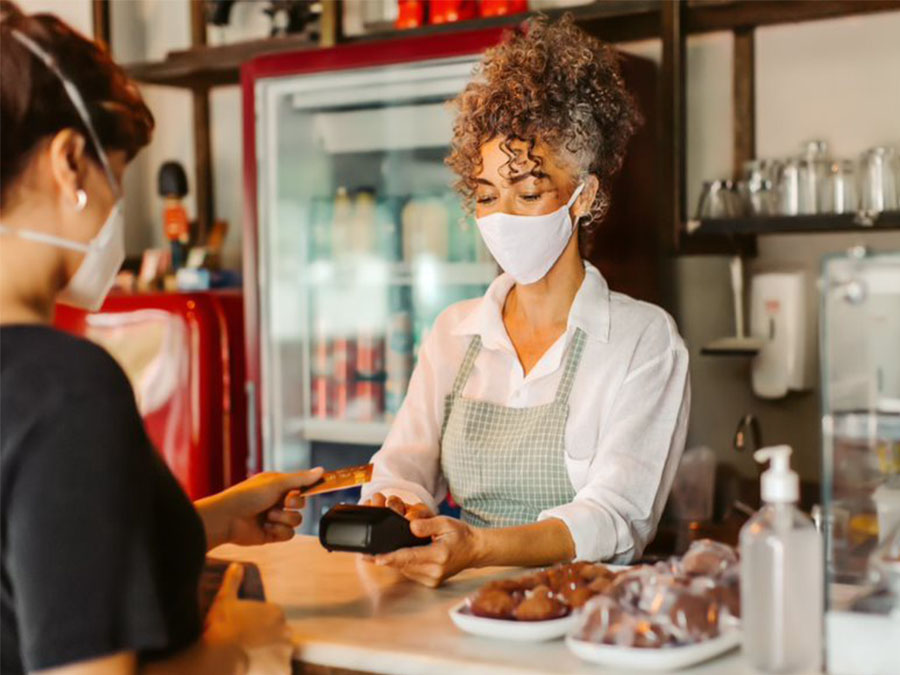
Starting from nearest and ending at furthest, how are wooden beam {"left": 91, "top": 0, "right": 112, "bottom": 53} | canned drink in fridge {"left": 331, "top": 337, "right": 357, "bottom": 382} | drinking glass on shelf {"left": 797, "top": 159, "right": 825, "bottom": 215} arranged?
drinking glass on shelf {"left": 797, "top": 159, "right": 825, "bottom": 215}, canned drink in fridge {"left": 331, "top": 337, "right": 357, "bottom": 382}, wooden beam {"left": 91, "top": 0, "right": 112, "bottom": 53}

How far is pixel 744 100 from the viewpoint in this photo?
3.24 m

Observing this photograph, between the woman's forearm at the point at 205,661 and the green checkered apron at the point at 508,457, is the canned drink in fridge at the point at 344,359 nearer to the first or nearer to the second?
the green checkered apron at the point at 508,457

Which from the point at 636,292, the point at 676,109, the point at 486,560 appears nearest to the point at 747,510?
the point at 636,292

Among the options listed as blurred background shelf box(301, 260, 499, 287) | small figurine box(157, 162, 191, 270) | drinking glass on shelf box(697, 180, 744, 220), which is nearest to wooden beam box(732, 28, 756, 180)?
drinking glass on shelf box(697, 180, 744, 220)

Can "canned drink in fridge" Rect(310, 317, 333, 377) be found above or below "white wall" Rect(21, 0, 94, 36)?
below

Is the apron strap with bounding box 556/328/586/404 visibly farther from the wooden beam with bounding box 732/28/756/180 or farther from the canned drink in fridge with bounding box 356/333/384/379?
the canned drink in fridge with bounding box 356/333/384/379

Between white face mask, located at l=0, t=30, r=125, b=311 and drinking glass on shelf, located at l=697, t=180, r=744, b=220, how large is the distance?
76.1 inches

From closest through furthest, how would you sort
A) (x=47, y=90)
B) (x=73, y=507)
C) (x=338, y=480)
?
(x=73, y=507) < (x=47, y=90) < (x=338, y=480)

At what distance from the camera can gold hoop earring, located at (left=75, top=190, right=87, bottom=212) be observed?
1.29m

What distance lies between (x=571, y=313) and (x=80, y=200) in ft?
3.77

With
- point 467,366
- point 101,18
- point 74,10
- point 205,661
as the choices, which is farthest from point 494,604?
point 74,10

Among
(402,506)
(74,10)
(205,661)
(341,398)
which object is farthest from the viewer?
(74,10)

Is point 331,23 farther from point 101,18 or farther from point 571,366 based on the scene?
point 571,366

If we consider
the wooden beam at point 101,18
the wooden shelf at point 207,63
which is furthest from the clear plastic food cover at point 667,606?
the wooden beam at point 101,18
